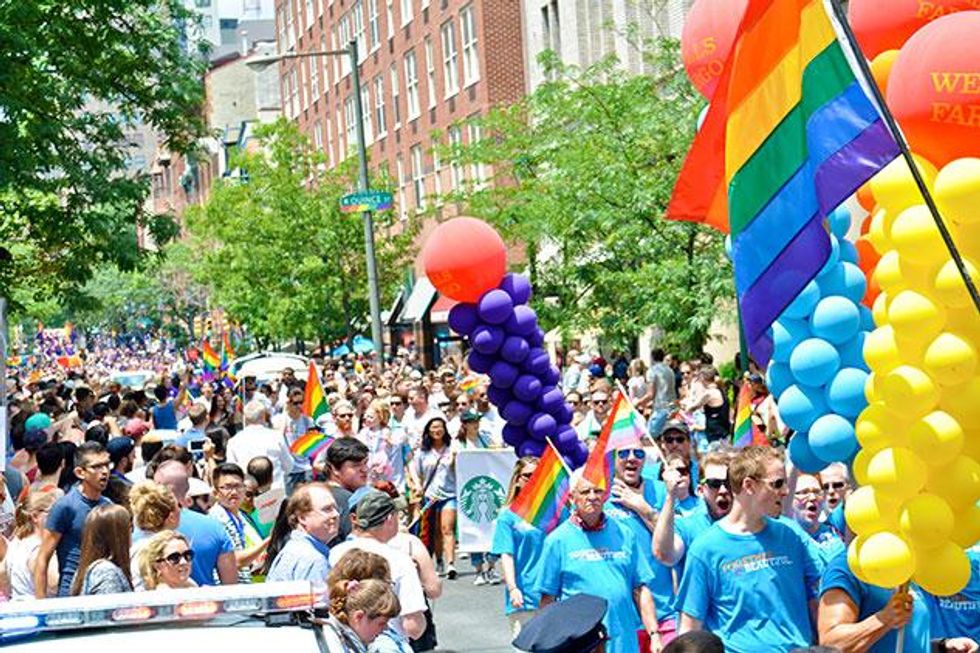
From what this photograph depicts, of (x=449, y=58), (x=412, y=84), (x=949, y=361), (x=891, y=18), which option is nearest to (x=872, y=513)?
(x=949, y=361)

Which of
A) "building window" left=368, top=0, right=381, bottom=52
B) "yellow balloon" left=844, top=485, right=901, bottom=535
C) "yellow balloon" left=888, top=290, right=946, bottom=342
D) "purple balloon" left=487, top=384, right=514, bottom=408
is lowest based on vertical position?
"yellow balloon" left=844, top=485, right=901, bottom=535

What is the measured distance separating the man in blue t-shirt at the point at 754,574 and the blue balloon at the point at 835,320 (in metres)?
1.37

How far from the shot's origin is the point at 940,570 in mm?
7121

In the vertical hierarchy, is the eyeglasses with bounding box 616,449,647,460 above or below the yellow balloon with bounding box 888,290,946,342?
below

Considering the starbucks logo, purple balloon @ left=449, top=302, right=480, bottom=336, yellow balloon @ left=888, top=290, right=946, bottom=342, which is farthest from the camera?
the starbucks logo

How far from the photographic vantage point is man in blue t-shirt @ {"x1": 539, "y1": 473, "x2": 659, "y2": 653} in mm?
9141

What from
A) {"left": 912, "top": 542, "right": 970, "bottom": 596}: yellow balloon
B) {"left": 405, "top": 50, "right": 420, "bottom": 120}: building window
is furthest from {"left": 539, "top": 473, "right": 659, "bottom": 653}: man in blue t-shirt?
{"left": 405, "top": 50, "right": 420, "bottom": 120}: building window

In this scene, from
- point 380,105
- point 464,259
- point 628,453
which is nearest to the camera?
point 628,453

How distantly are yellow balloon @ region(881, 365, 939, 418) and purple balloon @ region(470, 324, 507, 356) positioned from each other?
830cm

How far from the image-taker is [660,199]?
25.2 metres

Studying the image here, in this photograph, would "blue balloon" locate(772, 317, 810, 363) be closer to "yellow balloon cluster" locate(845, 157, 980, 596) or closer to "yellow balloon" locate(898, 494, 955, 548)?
"yellow balloon cluster" locate(845, 157, 980, 596)

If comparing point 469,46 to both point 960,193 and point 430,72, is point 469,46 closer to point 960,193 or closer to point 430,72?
point 430,72

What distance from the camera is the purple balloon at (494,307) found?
50.1 ft

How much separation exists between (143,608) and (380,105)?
58368mm
